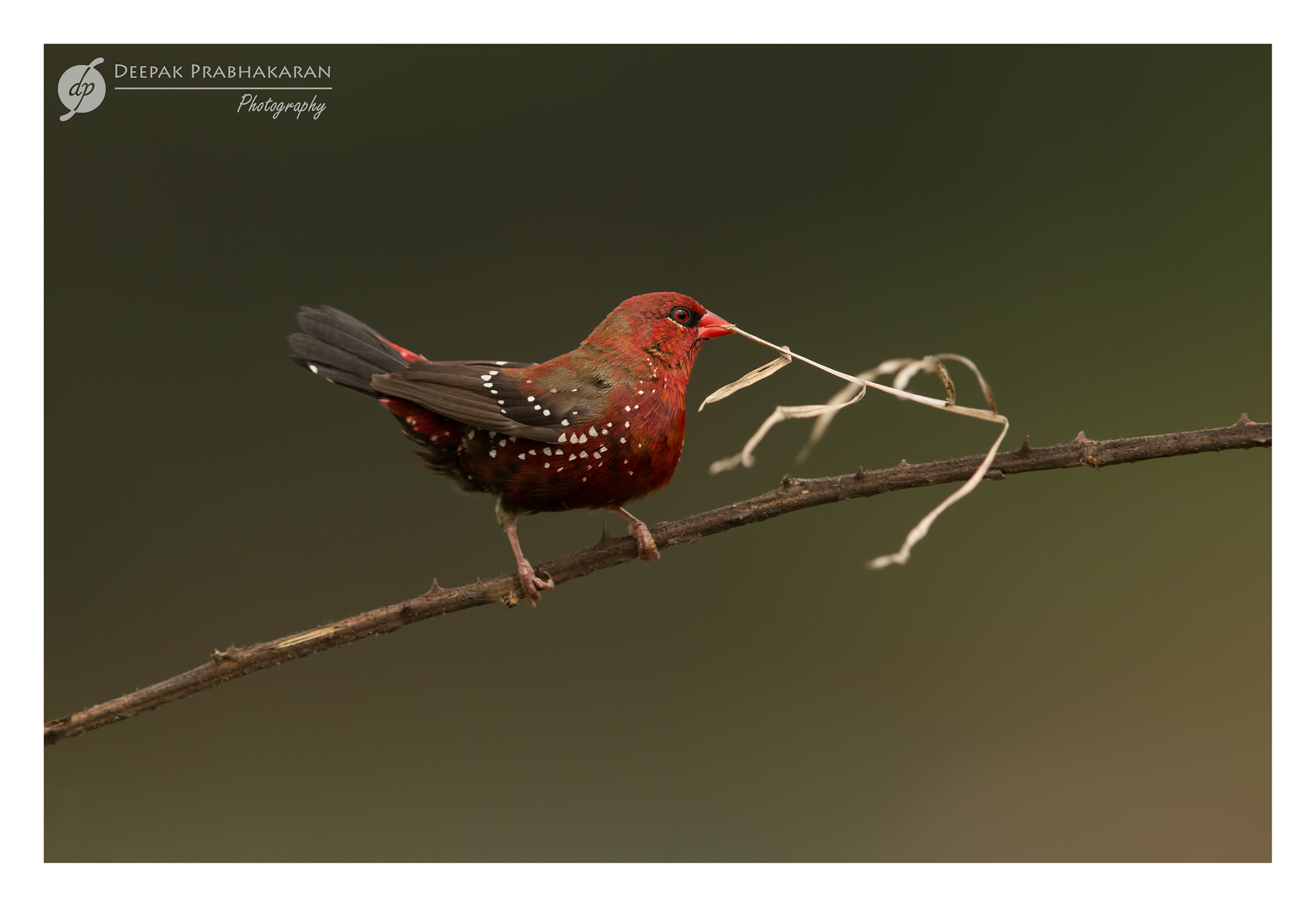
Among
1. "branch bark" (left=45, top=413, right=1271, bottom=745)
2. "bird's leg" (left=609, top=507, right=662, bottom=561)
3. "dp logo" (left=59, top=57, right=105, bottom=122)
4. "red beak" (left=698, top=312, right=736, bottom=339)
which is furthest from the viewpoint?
"dp logo" (left=59, top=57, right=105, bottom=122)

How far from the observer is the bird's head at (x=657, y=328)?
2.09 metres

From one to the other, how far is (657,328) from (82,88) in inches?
62.9

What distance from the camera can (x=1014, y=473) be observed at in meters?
1.92

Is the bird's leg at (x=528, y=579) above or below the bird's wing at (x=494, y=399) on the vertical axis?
below

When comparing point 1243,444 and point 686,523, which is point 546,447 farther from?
point 1243,444

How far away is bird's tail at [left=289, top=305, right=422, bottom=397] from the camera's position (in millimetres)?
2104

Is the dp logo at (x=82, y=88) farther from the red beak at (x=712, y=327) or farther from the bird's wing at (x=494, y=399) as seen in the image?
the red beak at (x=712, y=327)

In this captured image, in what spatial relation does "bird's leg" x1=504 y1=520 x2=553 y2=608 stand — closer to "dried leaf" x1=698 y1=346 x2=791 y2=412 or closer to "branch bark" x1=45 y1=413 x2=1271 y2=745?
"branch bark" x1=45 y1=413 x2=1271 y2=745

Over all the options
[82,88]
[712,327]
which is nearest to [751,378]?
[712,327]

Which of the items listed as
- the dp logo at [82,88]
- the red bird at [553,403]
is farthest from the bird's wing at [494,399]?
the dp logo at [82,88]

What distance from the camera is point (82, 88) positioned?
237cm

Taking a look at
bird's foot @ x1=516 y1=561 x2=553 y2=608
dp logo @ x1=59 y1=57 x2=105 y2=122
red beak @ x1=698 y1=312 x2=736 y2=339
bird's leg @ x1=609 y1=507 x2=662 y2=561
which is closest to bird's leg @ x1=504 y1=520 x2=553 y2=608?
bird's foot @ x1=516 y1=561 x2=553 y2=608

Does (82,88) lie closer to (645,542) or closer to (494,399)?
(494,399)

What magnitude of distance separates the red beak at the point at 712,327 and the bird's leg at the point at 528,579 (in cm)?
63
